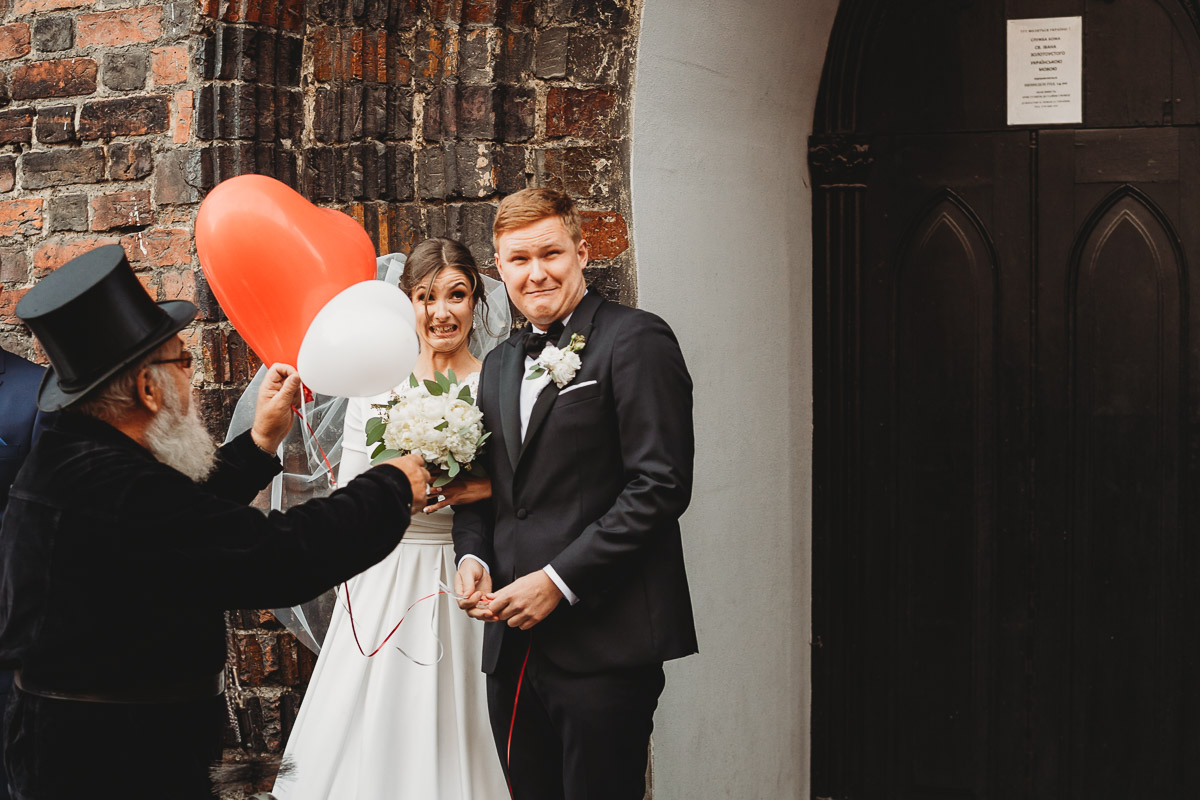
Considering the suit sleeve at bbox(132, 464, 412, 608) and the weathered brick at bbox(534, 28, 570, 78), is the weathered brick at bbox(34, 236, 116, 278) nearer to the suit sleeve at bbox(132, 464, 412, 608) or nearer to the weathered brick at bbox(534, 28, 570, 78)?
the weathered brick at bbox(534, 28, 570, 78)

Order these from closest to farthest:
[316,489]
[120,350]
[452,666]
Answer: [120,350], [452,666], [316,489]

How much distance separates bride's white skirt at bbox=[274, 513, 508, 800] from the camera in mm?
2750

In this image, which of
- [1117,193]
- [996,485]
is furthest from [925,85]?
[996,485]

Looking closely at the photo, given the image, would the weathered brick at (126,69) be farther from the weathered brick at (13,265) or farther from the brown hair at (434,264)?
the brown hair at (434,264)

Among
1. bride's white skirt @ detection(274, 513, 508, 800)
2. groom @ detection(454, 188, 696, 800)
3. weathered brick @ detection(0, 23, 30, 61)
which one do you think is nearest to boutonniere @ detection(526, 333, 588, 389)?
groom @ detection(454, 188, 696, 800)

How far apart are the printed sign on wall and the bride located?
1825 millimetres

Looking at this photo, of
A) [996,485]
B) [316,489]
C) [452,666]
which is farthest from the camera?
[996,485]

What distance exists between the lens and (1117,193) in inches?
131

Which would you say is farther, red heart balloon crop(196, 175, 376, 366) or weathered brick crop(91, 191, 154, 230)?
weathered brick crop(91, 191, 154, 230)

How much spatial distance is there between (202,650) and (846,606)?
224cm

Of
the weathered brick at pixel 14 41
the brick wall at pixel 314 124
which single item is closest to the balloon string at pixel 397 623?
the brick wall at pixel 314 124

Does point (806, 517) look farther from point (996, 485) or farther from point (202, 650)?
point (202, 650)

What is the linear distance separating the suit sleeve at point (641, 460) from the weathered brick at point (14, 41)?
235cm

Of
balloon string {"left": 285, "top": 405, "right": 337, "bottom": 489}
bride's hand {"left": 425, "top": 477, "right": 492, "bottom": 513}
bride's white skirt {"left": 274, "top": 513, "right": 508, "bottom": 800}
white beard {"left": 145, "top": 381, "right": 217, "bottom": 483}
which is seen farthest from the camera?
balloon string {"left": 285, "top": 405, "right": 337, "bottom": 489}
